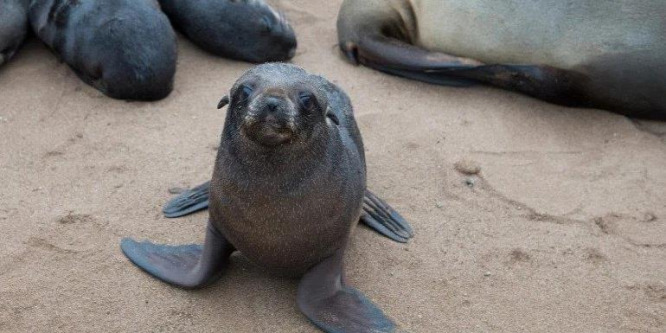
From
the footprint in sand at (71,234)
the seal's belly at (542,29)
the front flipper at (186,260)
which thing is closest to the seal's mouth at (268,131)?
the front flipper at (186,260)

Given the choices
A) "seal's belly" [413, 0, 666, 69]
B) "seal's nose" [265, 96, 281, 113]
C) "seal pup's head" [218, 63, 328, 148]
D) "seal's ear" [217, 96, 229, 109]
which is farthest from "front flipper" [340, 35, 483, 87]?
"seal's nose" [265, 96, 281, 113]

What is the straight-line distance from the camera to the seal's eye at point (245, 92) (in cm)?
294

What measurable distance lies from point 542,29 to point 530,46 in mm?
116

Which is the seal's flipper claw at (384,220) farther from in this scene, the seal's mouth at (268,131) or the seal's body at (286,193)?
the seal's mouth at (268,131)

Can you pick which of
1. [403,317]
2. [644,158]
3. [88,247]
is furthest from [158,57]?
[644,158]

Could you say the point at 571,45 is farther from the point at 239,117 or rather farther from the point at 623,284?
the point at 239,117

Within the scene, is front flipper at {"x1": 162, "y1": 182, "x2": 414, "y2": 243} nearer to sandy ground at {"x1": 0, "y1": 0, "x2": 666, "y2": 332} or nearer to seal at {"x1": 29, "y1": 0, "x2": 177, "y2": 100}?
sandy ground at {"x1": 0, "y1": 0, "x2": 666, "y2": 332}

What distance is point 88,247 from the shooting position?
3.47m

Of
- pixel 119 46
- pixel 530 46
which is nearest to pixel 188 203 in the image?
pixel 119 46

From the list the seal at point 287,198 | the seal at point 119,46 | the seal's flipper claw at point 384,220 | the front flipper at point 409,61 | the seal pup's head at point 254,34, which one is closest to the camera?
the seal at point 287,198

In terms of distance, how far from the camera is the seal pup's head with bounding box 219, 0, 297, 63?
5.11 metres

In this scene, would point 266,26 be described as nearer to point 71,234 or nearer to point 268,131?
point 71,234

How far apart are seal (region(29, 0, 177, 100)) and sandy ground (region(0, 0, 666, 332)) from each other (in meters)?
0.11

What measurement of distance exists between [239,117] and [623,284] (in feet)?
5.67
